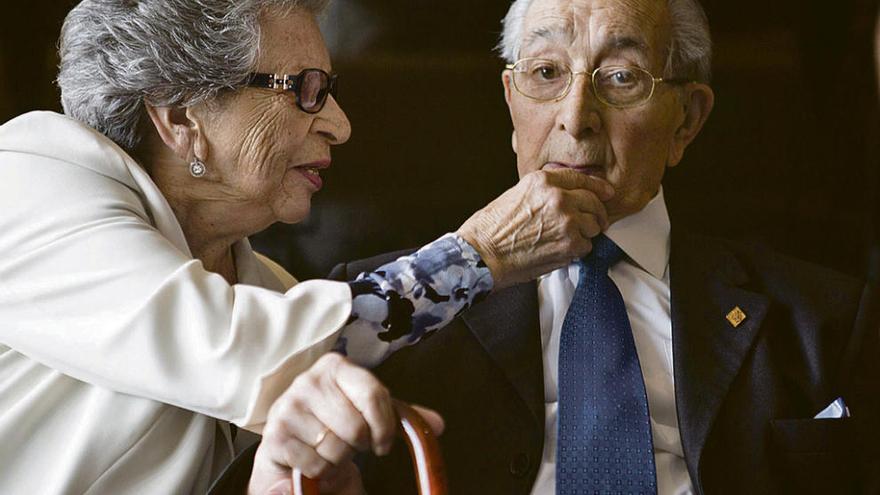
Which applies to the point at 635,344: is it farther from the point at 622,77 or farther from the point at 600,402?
the point at 622,77

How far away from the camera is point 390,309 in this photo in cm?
96

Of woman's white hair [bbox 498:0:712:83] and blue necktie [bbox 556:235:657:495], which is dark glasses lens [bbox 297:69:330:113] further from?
blue necktie [bbox 556:235:657:495]

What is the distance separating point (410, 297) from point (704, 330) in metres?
0.46

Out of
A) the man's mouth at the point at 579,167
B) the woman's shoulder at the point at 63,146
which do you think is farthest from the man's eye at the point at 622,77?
the woman's shoulder at the point at 63,146

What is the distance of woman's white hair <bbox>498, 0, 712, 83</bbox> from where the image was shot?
4.31 ft

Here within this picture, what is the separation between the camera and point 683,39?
1318mm

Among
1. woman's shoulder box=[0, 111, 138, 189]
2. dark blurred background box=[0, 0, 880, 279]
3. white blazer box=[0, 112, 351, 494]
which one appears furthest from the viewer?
dark blurred background box=[0, 0, 880, 279]

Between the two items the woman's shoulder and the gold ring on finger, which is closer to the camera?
the gold ring on finger

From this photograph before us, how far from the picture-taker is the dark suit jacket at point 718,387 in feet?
3.82

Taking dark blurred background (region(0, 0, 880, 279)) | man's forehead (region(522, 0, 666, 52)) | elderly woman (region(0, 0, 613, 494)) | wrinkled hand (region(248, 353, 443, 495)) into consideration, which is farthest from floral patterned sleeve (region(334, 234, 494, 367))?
dark blurred background (region(0, 0, 880, 279))

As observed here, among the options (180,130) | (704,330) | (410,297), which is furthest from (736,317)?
(180,130)

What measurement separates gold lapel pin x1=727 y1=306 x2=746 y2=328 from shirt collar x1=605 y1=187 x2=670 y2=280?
11 centimetres

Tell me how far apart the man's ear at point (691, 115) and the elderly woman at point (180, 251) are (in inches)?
7.4

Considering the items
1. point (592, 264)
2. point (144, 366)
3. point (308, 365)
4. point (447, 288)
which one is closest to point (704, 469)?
point (592, 264)
